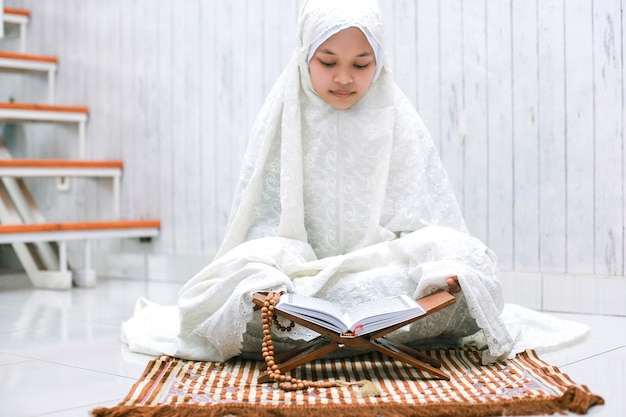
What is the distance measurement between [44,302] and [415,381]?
2003 mm

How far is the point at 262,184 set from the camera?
209 cm

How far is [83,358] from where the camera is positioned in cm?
202

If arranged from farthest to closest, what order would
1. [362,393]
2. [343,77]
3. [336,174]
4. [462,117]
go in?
[462,117]
[336,174]
[343,77]
[362,393]

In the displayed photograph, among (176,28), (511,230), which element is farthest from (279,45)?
(511,230)

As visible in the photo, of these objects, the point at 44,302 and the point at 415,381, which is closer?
the point at 415,381

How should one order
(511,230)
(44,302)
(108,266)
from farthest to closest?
(108,266), (44,302), (511,230)

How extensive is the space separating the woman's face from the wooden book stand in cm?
56

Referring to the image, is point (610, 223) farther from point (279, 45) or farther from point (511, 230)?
point (279, 45)

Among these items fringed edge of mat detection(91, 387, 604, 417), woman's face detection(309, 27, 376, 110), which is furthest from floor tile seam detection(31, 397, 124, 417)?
woman's face detection(309, 27, 376, 110)

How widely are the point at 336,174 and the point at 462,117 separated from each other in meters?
1.06

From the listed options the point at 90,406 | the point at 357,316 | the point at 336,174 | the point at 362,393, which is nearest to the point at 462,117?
the point at 336,174

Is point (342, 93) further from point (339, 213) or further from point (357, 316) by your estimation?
point (357, 316)

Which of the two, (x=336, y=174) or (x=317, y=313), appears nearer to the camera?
(x=317, y=313)

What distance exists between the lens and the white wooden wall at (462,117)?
2.67 m
